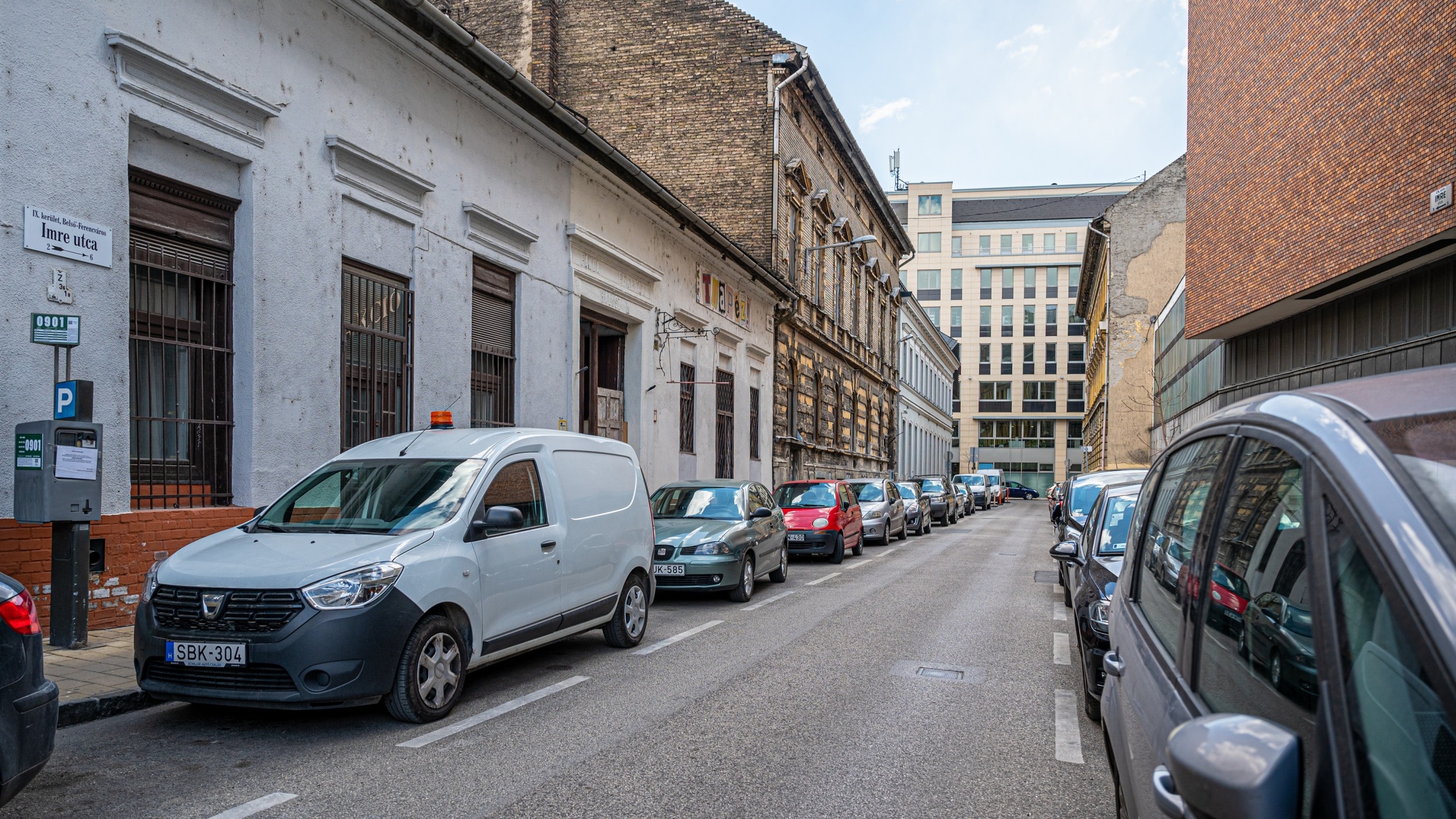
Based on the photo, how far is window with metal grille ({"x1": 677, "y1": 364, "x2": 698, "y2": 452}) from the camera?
2119cm

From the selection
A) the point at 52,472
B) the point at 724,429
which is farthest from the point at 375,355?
the point at 724,429

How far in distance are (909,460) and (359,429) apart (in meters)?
49.1

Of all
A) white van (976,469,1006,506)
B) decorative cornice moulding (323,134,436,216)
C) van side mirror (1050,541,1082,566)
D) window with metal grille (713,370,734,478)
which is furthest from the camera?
white van (976,469,1006,506)

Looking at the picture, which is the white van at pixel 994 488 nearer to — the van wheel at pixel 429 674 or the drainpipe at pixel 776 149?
the drainpipe at pixel 776 149

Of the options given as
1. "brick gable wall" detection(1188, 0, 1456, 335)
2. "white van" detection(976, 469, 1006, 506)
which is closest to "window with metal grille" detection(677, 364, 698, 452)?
"brick gable wall" detection(1188, 0, 1456, 335)

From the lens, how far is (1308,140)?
17.1m

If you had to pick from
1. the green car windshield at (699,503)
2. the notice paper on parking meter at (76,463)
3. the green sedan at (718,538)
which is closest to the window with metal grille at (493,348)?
the green car windshield at (699,503)

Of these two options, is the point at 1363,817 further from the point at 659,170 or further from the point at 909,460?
→ the point at 909,460

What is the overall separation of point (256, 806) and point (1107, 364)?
44.5 metres

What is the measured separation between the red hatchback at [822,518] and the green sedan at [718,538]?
10.3ft

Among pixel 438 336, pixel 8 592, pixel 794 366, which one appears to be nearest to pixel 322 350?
pixel 438 336

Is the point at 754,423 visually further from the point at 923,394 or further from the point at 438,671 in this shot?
the point at 923,394

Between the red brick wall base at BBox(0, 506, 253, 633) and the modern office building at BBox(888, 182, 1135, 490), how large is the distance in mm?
85691

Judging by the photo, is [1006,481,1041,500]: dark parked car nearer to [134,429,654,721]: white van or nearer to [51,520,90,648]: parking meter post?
[134,429,654,721]: white van
